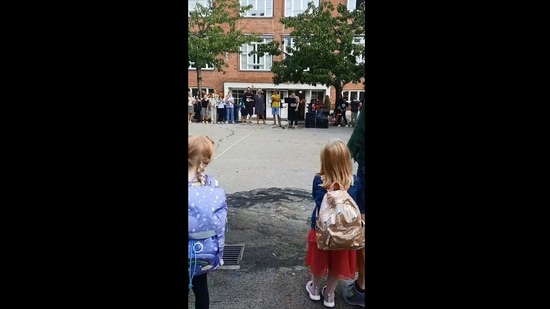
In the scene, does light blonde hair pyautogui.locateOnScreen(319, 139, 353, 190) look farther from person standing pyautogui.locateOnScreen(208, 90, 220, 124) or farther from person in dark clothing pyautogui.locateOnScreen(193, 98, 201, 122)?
person in dark clothing pyautogui.locateOnScreen(193, 98, 201, 122)

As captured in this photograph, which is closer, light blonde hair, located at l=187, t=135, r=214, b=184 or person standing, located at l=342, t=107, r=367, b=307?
light blonde hair, located at l=187, t=135, r=214, b=184

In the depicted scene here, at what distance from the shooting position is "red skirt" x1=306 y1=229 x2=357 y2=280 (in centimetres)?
338

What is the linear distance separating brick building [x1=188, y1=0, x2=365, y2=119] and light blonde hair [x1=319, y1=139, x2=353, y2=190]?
27.1 meters

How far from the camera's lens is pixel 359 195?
342 cm

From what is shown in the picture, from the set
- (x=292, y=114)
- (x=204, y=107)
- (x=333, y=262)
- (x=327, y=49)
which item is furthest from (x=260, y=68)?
(x=333, y=262)

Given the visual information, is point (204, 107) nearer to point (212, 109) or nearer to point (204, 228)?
point (212, 109)

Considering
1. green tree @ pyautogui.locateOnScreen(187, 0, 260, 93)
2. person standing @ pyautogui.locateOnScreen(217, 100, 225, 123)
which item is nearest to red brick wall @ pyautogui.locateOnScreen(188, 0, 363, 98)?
green tree @ pyautogui.locateOnScreen(187, 0, 260, 93)

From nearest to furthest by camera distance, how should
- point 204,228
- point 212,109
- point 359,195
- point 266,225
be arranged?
point 204,228
point 359,195
point 266,225
point 212,109

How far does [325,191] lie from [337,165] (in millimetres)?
215

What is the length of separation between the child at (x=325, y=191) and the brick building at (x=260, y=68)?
27.1m
